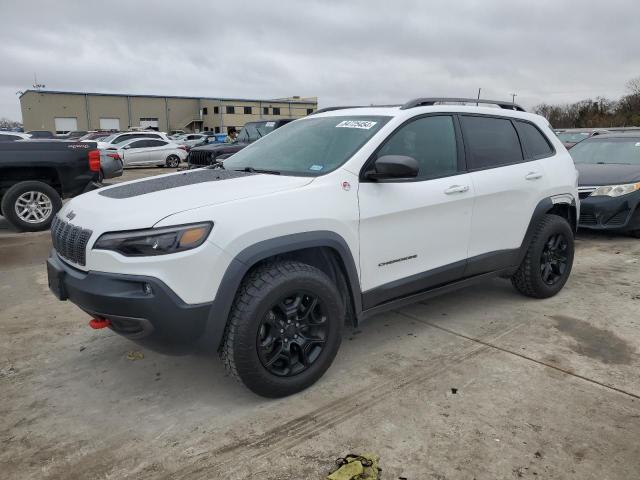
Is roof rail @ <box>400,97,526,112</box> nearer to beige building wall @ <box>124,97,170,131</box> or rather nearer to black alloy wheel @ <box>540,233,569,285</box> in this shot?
black alloy wheel @ <box>540,233,569,285</box>

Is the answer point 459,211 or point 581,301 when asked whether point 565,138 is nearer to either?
point 581,301

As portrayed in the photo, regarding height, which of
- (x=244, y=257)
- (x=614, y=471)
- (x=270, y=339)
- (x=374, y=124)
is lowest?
(x=614, y=471)

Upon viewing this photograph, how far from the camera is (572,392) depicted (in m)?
3.08

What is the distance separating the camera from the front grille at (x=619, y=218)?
709 centimetres

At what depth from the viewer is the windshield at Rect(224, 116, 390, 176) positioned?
132 inches

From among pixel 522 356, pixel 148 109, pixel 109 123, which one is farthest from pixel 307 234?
pixel 148 109

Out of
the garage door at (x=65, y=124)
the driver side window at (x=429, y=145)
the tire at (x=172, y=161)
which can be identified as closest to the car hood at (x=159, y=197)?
the driver side window at (x=429, y=145)

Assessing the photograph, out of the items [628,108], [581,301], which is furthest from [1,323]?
[628,108]

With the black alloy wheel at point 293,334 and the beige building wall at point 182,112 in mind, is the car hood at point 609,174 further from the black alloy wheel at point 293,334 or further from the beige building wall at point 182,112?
the beige building wall at point 182,112

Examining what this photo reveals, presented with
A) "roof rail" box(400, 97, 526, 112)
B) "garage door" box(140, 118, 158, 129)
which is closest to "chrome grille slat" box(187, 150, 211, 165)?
"roof rail" box(400, 97, 526, 112)

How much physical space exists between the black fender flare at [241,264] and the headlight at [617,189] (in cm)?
565

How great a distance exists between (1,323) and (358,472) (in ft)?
11.0

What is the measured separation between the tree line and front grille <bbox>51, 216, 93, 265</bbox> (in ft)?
147

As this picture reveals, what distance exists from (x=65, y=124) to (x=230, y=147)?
62.4m
